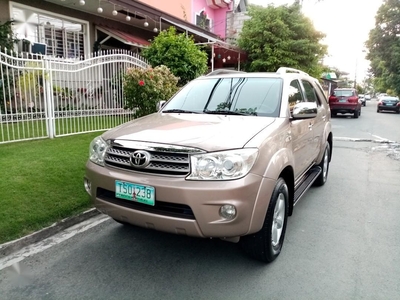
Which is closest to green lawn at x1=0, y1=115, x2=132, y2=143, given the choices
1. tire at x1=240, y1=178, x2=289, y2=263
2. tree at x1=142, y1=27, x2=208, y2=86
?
tree at x1=142, y1=27, x2=208, y2=86

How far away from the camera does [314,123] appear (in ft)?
15.5

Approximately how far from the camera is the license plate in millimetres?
2750

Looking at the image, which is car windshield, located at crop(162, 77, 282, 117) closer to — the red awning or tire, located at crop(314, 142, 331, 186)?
tire, located at crop(314, 142, 331, 186)

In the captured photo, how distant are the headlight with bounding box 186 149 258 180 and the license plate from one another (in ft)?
1.15

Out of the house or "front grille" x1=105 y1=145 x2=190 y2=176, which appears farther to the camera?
the house

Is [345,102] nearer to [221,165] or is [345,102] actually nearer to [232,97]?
[232,97]

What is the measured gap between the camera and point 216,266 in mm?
3113

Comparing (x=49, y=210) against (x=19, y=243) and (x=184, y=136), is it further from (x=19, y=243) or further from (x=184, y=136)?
(x=184, y=136)

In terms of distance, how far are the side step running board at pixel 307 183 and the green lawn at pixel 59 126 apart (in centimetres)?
537

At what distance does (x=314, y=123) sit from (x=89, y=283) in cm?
343

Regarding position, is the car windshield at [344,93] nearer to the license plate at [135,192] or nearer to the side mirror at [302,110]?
the side mirror at [302,110]

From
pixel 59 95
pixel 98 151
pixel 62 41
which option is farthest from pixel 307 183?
pixel 62 41

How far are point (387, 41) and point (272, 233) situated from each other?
40065mm

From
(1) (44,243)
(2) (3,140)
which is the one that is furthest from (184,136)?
(2) (3,140)
